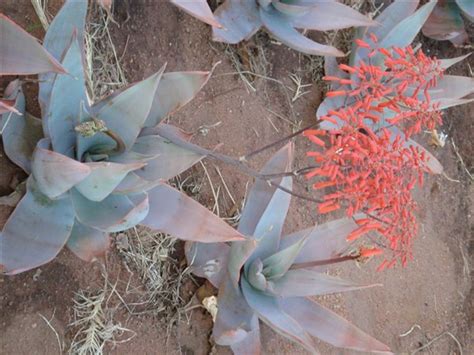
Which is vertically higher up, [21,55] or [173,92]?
[21,55]

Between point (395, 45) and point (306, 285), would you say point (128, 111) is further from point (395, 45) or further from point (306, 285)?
point (395, 45)

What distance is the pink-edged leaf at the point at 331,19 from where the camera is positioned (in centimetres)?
185

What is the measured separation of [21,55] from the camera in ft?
3.50

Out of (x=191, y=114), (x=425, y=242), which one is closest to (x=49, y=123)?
(x=191, y=114)

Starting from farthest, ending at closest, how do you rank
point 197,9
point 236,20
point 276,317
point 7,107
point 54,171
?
point 236,20
point 276,317
point 197,9
point 54,171
point 7,107

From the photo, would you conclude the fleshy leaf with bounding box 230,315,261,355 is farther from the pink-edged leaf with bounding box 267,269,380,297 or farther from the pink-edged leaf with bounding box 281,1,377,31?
the pink-edged leaf with bounding box 281,1,377,31

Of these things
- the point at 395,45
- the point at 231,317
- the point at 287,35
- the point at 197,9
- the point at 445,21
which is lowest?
the point at 231,317

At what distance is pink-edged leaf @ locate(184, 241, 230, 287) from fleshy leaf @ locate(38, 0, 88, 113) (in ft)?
1.80

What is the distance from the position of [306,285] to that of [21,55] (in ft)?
2.76

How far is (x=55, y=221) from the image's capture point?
4.10 feet

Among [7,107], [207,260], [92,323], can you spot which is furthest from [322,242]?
[7,107]

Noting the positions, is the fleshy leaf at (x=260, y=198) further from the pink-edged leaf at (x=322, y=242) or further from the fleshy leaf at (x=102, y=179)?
the fleshy leaf at (x=102, y=179)

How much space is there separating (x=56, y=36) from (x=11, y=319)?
23.2 inches

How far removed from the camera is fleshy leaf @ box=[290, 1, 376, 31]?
1853mm
